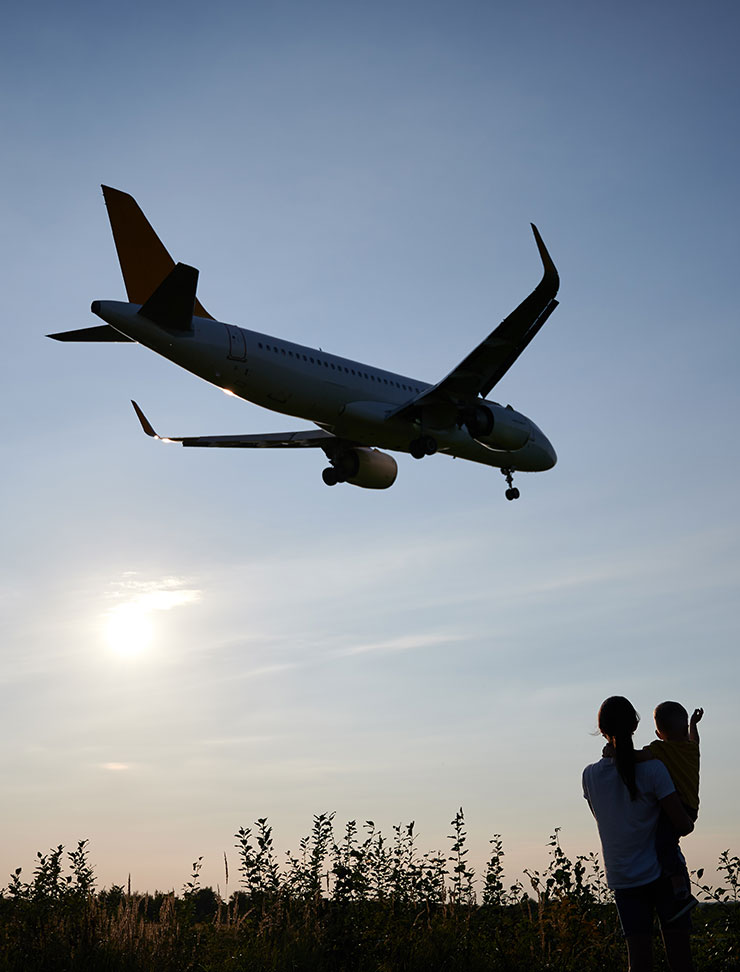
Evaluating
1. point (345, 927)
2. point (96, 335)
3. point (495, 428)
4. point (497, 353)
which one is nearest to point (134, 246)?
point (96, 335)

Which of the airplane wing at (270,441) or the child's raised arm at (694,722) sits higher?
the airplane wing at (270,441)

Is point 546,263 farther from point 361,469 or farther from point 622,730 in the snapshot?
point 622,730

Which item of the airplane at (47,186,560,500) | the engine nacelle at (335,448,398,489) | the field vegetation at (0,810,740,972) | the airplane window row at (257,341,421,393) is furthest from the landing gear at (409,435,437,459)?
the field vegetation at (0,810,740,972)

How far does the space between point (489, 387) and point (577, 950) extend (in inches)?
860

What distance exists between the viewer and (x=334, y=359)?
95.9ft

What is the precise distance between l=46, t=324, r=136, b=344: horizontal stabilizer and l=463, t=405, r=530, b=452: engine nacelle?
1074 centimetres

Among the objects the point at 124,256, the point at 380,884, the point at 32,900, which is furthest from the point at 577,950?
the point at 124,256

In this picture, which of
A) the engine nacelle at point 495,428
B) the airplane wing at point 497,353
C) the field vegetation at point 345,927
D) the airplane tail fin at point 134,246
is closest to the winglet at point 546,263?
the airplane wing at point 497,353

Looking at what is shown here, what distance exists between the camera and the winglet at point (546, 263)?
2669 centimetres

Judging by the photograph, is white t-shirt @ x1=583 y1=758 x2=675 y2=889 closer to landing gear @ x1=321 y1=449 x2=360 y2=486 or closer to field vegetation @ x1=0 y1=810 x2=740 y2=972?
field vegetation @ x1=0 y1=810 x2=740 y2=972

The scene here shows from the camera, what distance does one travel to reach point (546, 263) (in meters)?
26.8

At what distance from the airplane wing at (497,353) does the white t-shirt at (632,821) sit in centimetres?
2178

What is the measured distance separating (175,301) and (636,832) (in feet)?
69.6

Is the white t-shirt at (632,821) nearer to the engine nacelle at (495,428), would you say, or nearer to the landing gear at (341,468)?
the engine nacelle at (495,428)
